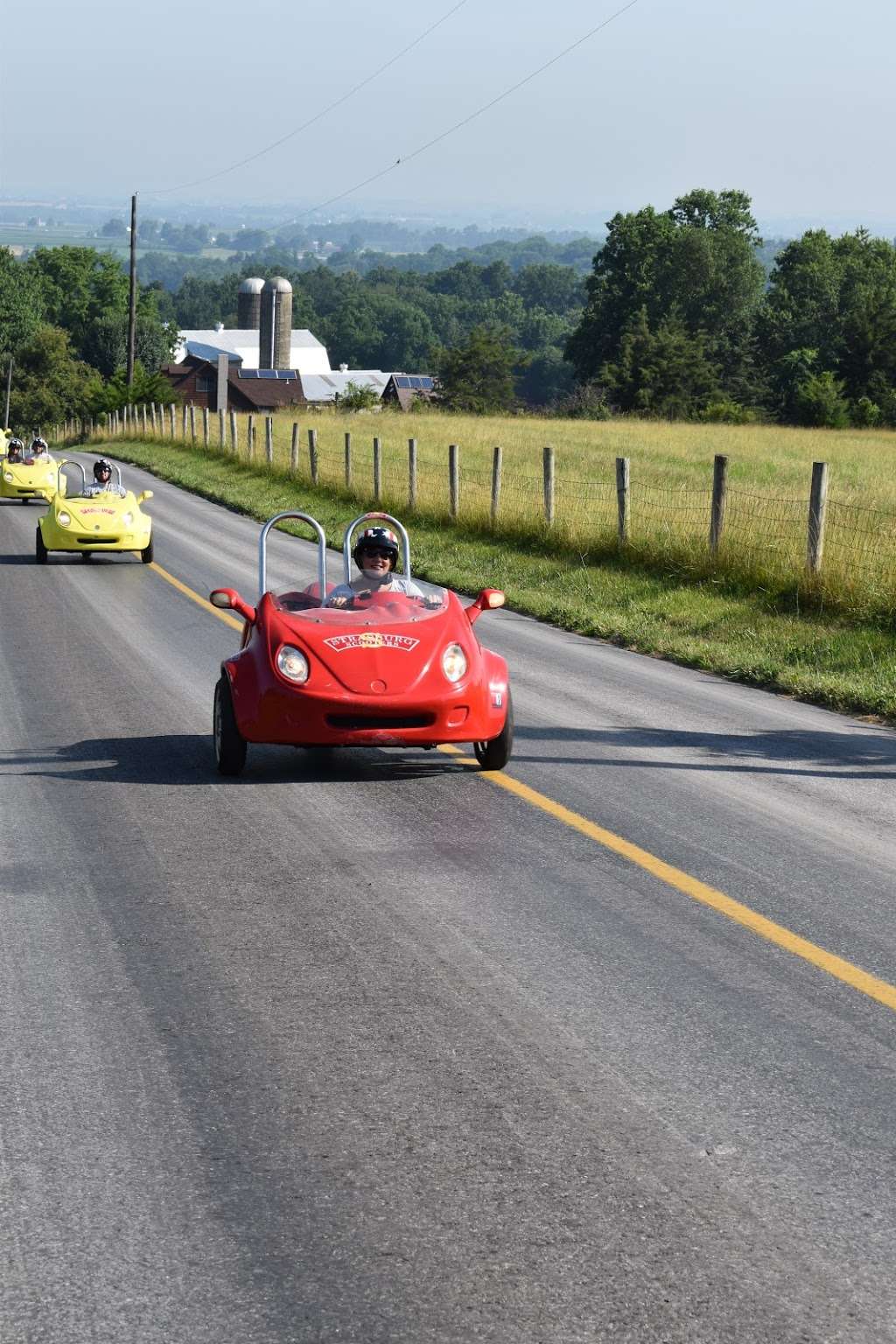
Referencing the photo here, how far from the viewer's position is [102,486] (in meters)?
22.5

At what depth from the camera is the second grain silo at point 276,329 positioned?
6594 inches

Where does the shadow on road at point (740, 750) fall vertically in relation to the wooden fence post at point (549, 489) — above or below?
below

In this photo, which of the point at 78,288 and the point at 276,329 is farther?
the point at 78,288

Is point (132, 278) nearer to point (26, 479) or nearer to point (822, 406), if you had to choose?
point (822, 406)

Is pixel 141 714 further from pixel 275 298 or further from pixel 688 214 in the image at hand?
pixel 275 298

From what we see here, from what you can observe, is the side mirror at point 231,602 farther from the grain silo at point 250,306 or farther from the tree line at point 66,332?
the grain silo at point 250,306

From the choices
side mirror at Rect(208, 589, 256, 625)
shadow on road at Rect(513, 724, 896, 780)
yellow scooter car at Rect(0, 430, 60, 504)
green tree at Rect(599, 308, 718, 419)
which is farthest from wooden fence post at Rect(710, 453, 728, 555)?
green tree at Rect(599, 308, 718, 419)

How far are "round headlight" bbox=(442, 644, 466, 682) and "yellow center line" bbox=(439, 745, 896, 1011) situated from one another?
2.04 ft

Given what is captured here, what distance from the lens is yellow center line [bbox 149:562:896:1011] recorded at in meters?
5.91

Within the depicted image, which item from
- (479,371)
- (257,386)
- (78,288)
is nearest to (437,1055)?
(479,371)

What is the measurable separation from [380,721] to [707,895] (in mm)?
2431

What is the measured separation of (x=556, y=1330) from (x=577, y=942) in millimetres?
2774

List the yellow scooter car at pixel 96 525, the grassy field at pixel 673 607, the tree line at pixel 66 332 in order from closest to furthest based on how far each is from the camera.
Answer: the grassy field at pixel 673 607 → the yellow scooter car at pixel 96 525 → the tree line at pixel 66 332

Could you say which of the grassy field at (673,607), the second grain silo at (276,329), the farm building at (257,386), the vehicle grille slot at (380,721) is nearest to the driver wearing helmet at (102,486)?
the grassy field at (673,607)
